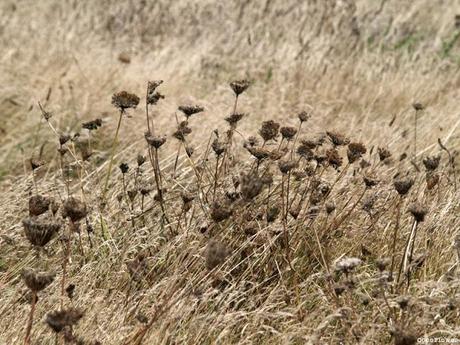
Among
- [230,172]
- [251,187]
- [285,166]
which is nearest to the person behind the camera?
[251,187]

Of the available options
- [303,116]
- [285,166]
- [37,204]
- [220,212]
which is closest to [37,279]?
[37,204]

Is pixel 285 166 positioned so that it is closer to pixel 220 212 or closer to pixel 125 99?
pixel 220 212

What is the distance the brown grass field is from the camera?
7.42ft

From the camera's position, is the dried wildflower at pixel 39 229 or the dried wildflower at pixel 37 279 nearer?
the dried wildflower at pixel 37 279

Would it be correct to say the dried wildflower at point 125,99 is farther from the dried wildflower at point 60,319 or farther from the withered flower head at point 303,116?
the dried wildflower at point 60,319

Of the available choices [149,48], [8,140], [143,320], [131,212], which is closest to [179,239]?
[131,212]

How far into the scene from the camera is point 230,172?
3318 millimetres

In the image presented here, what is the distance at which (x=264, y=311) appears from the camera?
7.96 ft

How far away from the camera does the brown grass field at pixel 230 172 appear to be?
89.0 inches

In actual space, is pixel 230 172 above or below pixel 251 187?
below

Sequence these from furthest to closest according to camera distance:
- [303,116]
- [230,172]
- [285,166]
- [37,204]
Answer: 1. [230,172]
2. [303,116]
3. [285,166]
4. [37,204]

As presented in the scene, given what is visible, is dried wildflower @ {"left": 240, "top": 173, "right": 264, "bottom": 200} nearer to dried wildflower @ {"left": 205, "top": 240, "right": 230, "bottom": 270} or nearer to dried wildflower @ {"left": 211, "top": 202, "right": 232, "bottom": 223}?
dried wildflower @ {"left": 211, "top": 202, "right": 232, "bottom": 223}

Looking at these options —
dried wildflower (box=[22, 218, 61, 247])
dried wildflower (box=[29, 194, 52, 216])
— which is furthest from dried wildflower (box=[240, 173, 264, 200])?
dried wildflower (box=[29, 194, 52, 216])

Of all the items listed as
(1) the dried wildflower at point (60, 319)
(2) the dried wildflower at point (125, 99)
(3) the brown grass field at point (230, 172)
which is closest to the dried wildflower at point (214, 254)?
(3) the brown grass field at point (230, 172)
